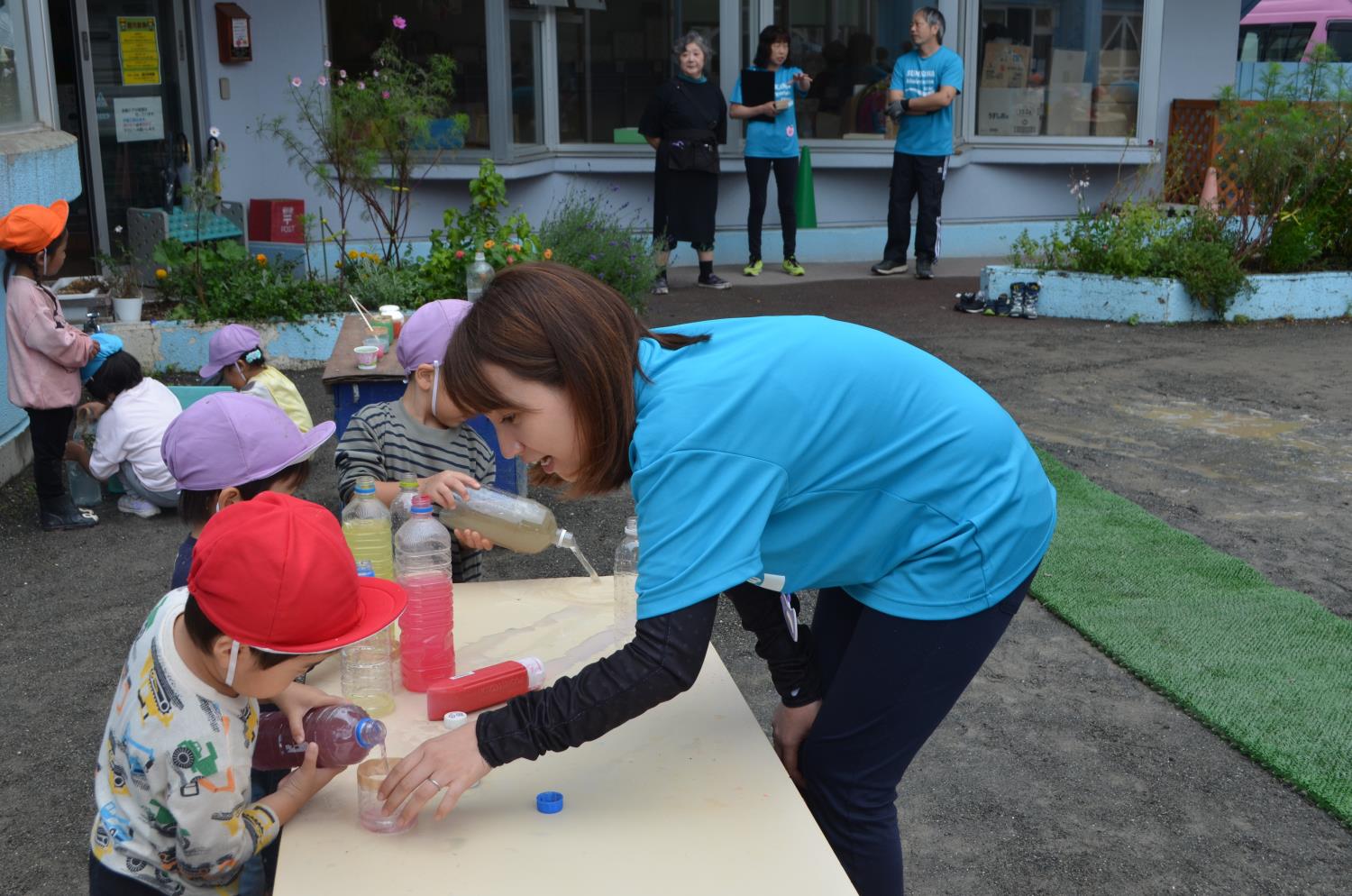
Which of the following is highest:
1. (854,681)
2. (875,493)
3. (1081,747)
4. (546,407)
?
(546,407)

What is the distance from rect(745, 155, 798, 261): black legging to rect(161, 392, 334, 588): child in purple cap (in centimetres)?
869

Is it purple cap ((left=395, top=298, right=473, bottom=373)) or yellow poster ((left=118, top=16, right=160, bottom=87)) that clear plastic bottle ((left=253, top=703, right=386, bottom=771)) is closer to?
purple cap ((left=395, top=298, right=473, bottom=373))

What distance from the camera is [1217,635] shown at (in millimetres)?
4633

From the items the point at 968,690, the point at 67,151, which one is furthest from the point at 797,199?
the point at 968,690

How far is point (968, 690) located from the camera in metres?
4.31

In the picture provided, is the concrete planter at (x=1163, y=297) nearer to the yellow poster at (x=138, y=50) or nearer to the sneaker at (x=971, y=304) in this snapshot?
the sneaker at (x=971, y=304)

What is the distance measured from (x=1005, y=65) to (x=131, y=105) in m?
7.98

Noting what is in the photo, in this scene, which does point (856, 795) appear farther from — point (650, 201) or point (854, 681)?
point (650, 201)

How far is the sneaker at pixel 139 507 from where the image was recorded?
6004 millimetres

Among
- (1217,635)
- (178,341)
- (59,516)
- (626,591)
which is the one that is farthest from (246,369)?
(1217,635)

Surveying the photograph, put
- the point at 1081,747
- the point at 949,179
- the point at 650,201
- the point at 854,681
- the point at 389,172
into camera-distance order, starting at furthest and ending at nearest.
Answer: the point at 949,179 < the point at 650,201 < the point at 389,172 < the point at 1081,747 < the point at 854,681

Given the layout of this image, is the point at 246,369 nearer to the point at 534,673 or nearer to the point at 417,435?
the point at 417,435

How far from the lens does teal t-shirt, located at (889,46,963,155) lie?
10820 mm

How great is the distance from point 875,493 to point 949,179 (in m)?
11.4
